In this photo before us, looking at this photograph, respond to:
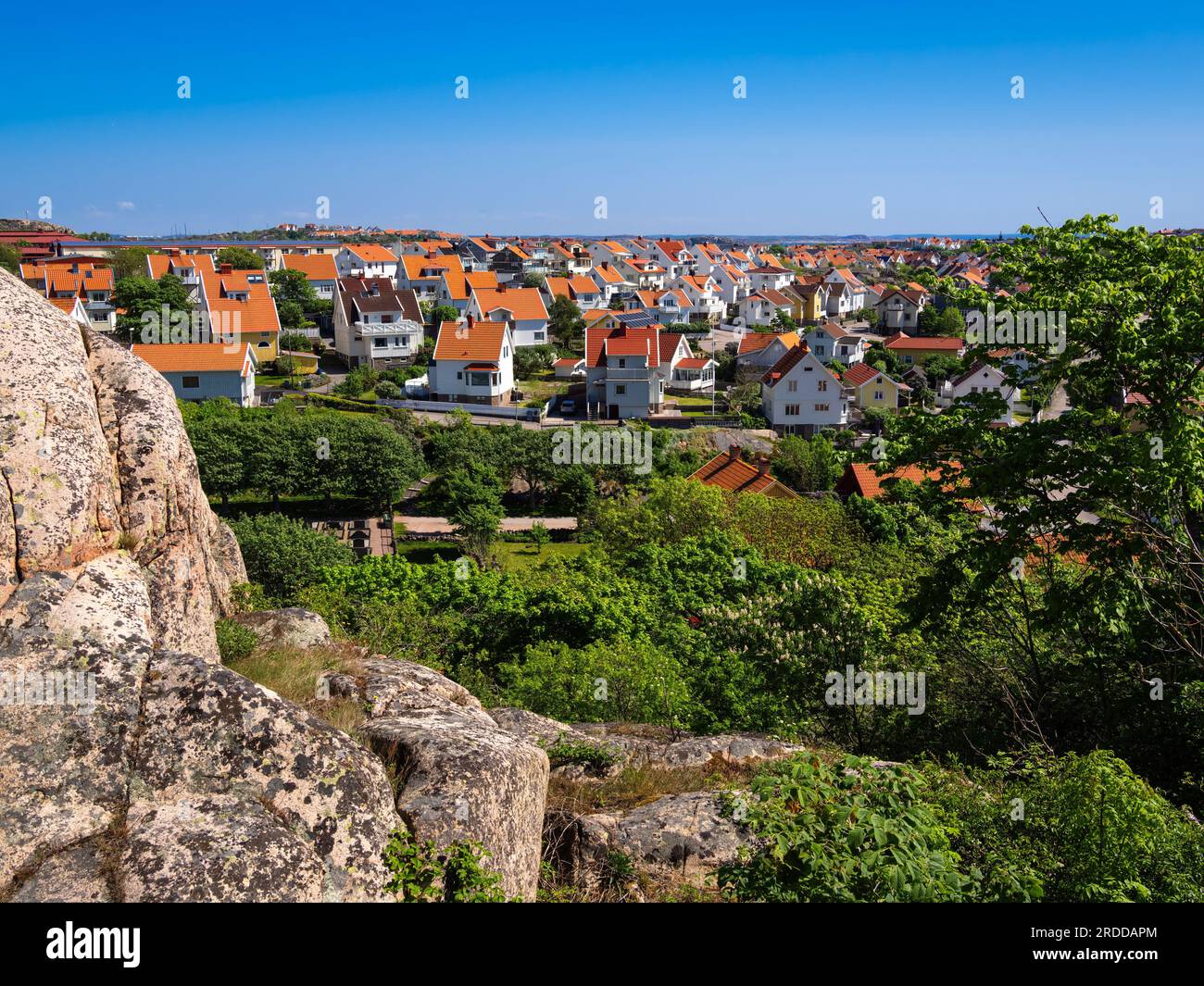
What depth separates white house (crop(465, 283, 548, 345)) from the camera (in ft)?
270

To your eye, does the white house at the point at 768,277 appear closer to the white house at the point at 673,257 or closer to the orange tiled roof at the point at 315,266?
the white house at the point at 673,257

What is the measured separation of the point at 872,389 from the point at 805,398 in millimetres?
7644

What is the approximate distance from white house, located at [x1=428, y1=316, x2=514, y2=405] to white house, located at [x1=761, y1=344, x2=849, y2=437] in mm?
19107

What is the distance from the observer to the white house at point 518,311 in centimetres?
8219

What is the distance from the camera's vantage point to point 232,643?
9.91 m

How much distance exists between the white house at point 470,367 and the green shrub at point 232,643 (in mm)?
55253

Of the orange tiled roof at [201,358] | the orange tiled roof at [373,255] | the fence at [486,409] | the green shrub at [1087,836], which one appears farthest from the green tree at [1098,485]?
the orange tiled roof at [373,255]

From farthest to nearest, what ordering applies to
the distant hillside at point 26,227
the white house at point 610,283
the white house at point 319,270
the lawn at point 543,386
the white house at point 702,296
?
the distant hillside at point 26,227 → the white house at point 702,296 → the white house at point 610,283 → the white house at point 319,270 → the lawn at point 543,386

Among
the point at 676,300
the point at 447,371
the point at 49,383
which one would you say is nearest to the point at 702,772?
the point at 49,383

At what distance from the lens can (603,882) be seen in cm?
782

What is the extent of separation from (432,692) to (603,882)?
3187mm

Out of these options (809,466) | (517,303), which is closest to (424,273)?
(517,303)

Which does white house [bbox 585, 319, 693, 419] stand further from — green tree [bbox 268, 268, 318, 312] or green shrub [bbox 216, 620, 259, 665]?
green shrub [bbox 216, 620, 259, 665]
